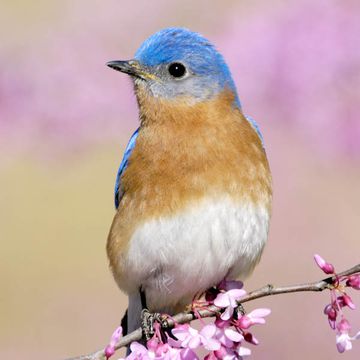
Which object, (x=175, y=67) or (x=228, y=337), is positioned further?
(x=175, y=67)

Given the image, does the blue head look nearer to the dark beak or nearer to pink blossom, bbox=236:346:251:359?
the dark beak

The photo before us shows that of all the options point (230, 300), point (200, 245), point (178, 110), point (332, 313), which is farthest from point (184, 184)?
point (332, 313)

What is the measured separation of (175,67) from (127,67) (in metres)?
0.26

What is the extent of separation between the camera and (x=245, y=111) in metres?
8.02

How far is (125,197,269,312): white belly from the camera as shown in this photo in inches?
187

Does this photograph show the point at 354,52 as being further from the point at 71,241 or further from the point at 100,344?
the point at 71,241

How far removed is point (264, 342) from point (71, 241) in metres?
4.93

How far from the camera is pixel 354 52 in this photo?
7.32 m

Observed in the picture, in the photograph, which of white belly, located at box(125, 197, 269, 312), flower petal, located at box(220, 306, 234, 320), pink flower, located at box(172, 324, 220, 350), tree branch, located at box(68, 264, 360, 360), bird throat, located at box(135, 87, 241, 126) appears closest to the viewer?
tree branch, located at box(68, 264, 360, 360)

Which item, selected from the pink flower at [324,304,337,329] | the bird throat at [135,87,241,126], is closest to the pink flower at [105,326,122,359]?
the pink flower at [324,304,337,329]

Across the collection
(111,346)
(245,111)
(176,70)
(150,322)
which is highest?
(245,111)

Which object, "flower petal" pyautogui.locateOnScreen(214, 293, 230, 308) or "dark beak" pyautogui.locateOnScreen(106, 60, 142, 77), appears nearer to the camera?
"flower petal" pyautogui.locateOnScreen(214, 293, 230, 308)

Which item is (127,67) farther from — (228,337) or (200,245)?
(228,337)

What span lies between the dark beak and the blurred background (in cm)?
198
